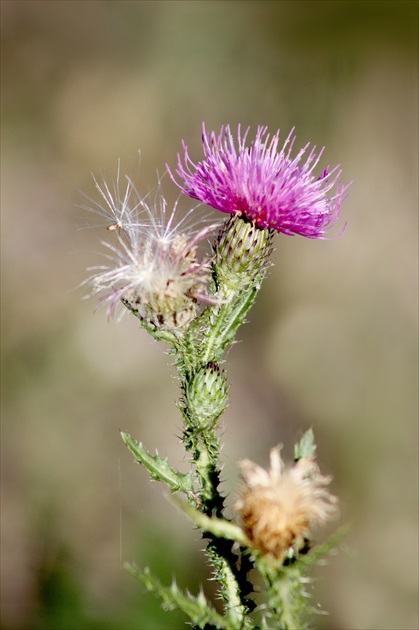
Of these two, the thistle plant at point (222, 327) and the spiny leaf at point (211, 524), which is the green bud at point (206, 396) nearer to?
the thistle plant at point (222, 327)

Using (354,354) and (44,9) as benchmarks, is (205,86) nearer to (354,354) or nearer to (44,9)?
(44,9)

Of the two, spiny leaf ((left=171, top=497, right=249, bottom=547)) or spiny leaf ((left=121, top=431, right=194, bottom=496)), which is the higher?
spiny leaf ((left=121, top=431, right=194, bottom=496))

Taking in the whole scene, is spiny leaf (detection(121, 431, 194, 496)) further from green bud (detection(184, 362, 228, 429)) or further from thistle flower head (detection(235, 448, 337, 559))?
thistle flower head (detection(235, 448, 337, 559))

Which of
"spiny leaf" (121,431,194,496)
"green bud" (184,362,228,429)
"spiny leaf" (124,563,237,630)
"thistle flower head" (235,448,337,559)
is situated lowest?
"spiny leaf" (124,563,237,630)

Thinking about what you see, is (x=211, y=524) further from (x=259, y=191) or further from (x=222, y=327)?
(x=259, y=191)

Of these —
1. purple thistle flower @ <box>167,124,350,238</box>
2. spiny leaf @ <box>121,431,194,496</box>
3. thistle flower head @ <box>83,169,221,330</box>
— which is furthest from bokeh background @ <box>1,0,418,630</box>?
purple thistle flower @ <box>167,124,350,238</box>

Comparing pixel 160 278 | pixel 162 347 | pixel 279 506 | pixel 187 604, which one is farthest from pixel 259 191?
pixel 162 347

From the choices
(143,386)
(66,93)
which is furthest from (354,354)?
(66,93)
